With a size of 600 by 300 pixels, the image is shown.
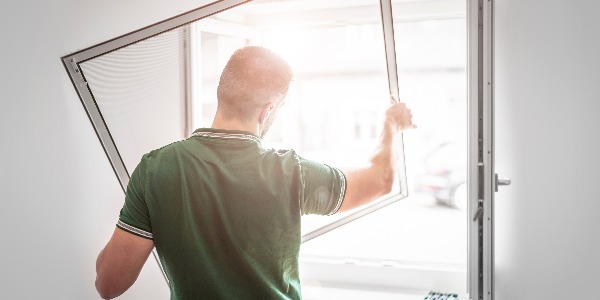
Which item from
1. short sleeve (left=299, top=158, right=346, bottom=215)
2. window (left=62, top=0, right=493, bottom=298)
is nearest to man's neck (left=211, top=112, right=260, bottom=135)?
short sleeve (left=299, top=158, right=346, bottom=215)

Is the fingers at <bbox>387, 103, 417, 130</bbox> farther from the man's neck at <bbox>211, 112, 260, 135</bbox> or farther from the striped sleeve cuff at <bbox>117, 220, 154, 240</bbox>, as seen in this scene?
the striped sleeve cuff at <bbox>117, 220, 154, 240</bbox>

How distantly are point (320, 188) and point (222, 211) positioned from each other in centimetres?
23

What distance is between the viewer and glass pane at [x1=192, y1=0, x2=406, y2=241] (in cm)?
195

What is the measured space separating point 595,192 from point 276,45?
4.39 ft

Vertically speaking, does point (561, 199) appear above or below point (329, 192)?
below

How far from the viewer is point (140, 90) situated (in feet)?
5.44

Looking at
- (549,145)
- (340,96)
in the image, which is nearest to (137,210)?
(549,145)

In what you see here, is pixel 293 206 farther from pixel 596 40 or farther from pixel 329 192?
pixel 596 40

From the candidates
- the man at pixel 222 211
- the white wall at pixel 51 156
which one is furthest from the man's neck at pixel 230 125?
the white wall at pixel 51 156

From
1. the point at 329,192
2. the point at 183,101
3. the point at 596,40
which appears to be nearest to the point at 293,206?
the point at 329,192

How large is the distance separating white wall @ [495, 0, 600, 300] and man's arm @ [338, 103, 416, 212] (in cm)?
62

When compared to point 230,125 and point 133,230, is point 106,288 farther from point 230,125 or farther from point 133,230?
point 230,125

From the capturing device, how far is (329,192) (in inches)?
50.8

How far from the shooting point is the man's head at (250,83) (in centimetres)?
132
